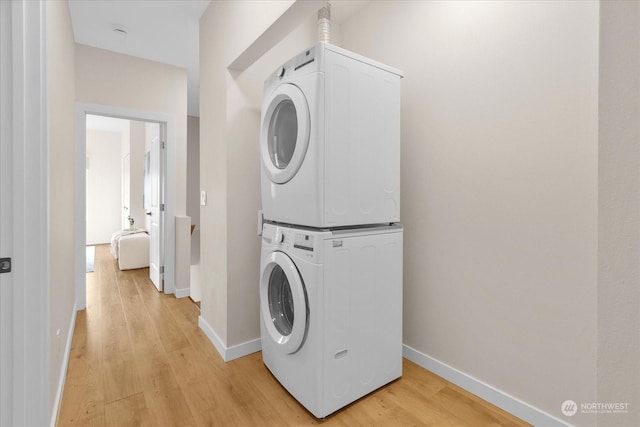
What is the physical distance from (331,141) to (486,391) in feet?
5.38

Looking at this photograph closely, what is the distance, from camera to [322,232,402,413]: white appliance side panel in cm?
159

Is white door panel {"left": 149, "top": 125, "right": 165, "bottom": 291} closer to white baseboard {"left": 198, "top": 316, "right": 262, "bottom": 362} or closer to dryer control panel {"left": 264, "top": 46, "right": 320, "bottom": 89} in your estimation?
white baseboard {"left": 198, "top": 316, "right": 262, "bottom": 362}

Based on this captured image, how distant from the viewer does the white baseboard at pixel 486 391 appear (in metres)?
1.53

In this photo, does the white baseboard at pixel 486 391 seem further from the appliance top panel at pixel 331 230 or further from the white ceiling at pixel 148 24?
the white ceiling at pixel 148 24

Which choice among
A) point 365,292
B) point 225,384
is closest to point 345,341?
point 365,292

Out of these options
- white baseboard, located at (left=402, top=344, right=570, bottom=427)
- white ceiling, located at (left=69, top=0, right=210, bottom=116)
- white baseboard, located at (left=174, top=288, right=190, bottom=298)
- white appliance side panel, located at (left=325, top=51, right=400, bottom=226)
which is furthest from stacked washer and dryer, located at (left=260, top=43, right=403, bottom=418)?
white baseboard, located at (left=174, top=288, right=190, bottom=298)

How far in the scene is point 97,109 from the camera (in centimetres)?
322

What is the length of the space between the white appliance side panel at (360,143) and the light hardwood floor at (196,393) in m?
1.03

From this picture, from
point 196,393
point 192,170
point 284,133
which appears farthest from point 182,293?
point 192,170

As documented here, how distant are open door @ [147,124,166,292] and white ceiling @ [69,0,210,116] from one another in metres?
0.81

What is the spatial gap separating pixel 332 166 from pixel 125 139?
7242 millimetres

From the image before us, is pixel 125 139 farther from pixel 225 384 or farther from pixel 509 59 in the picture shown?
pixel 509 59

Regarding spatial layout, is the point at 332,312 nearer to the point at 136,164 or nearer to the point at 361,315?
the point at 361,315

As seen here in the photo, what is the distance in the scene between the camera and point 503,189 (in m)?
1.68
